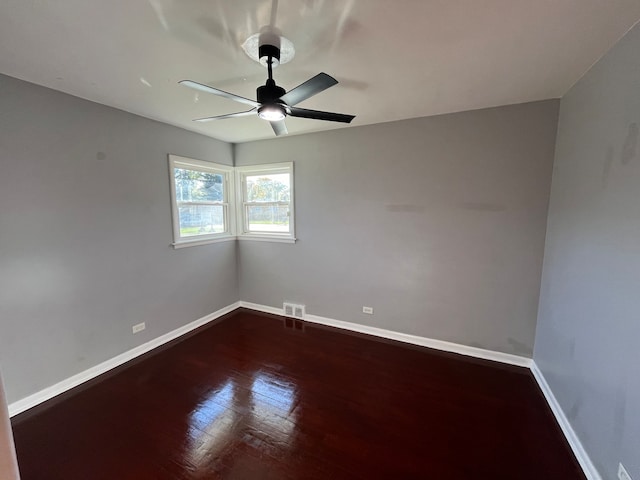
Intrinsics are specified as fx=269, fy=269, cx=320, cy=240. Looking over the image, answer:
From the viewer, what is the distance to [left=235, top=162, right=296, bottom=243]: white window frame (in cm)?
376

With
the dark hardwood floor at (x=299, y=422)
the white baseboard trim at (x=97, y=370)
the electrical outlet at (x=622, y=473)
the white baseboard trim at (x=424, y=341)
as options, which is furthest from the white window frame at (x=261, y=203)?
the electrical outlet at (x=622, y=473)

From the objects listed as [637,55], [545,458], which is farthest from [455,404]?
[637,55]

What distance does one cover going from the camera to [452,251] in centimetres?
292

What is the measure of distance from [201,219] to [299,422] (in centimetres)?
282

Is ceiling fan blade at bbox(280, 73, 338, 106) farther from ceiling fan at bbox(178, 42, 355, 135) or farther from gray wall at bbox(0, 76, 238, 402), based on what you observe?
gray wall at bbox(0, 76, 238, 402)

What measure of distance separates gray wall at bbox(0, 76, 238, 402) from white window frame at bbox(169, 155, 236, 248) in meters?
0.08

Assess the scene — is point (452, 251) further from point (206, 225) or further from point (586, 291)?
point (206, 225)

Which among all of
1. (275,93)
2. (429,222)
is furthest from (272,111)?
(429,222)

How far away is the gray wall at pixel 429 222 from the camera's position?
8.52 feet

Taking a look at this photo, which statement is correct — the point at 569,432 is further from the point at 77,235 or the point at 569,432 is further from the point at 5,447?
the point at 77,235

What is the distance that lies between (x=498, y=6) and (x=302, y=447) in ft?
9.21

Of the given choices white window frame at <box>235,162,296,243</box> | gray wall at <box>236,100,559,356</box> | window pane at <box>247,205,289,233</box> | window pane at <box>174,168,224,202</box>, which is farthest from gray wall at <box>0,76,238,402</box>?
gray wall at <box>236,100,559,356</box>

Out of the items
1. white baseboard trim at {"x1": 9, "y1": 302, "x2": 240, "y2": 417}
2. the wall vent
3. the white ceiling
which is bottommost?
white baseboard trim at {"x1": 9, "y1": 302, "x2": 240, "y2": 417}

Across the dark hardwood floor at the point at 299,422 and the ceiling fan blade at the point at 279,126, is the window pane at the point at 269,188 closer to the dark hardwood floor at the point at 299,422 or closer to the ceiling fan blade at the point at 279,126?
the ceiling fan blade at the point at 279,126
